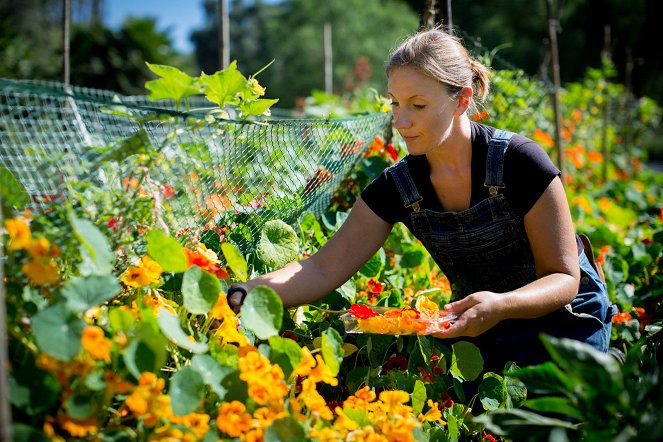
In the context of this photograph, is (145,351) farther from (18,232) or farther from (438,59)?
(438,59)

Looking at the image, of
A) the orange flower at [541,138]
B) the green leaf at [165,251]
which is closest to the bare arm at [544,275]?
the green leaf at [165,251]

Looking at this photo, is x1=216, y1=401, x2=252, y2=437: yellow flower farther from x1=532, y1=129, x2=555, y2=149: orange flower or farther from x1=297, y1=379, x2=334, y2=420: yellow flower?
x1=532, y1=129, x2=555, y2=149: orange flower

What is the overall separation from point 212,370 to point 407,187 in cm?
74

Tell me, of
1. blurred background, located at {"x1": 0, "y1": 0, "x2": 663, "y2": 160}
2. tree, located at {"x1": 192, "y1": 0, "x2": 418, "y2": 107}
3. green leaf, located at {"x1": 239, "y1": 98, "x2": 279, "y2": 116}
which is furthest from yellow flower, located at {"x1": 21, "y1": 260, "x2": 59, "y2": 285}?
tree, located at {"x1": 192, "y1": 0, "x2": 418, "y2": 107}

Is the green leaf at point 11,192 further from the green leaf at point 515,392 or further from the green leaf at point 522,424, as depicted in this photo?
the green leaf at point 515,392

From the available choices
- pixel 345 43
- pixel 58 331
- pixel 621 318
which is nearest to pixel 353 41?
pixel 345 43

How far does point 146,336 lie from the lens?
98cm

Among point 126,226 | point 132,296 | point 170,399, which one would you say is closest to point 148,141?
point 126,226

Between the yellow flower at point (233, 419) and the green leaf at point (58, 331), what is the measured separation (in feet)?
0.79

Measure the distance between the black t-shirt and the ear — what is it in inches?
3.0

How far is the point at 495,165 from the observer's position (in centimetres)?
153

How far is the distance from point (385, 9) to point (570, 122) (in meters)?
16.3

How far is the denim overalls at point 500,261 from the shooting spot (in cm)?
156

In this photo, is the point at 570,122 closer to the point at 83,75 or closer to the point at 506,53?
the point at 83,75
